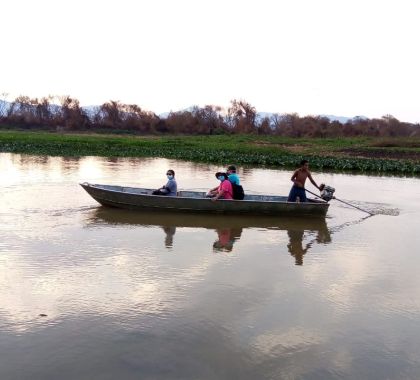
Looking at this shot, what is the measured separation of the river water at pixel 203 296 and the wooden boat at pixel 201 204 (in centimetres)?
25

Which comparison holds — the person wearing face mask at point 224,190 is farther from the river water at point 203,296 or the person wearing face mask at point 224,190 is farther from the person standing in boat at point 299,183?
the person standing in boat at point 299,183

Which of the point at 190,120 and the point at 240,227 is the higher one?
the point at 190,120

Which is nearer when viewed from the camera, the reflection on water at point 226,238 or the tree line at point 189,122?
the reflection on water at point 226,238

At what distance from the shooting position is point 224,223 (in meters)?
11.5

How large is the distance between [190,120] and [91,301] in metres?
46.3

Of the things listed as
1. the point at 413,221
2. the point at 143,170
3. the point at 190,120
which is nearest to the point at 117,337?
the point at 413,221

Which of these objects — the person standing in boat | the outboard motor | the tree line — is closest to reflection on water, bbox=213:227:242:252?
the person standing in boat

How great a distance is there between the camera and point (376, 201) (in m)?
16.0

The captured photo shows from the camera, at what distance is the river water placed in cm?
505

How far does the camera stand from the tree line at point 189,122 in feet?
164

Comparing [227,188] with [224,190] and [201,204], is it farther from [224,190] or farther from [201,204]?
[201,204]

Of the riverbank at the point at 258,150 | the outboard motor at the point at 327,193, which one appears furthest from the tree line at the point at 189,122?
the outboard motor at the point at 327,193

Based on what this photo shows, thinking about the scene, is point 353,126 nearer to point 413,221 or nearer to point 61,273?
point 413,221

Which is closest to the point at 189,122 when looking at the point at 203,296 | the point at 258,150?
the point at 258,150
